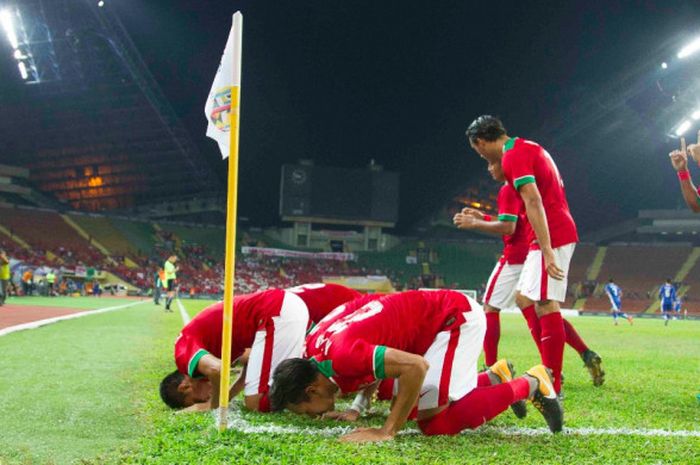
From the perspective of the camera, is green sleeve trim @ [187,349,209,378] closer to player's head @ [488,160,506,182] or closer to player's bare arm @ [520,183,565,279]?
player's bare arm @ [520,183,565,279]

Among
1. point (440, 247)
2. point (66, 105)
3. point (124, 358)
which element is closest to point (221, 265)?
point (66, 105)

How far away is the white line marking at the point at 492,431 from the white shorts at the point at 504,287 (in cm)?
196

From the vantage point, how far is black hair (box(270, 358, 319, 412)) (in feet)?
11.1

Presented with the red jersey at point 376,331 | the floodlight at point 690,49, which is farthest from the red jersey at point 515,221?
the floodlight at point 690,49

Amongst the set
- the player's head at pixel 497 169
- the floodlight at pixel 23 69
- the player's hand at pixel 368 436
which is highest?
the floodlight at pixel 23 69

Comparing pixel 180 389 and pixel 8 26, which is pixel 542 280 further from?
A: pixel 8 26

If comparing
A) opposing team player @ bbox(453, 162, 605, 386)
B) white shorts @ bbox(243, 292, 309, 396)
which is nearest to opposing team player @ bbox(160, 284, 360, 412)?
white shorts @ bbox(243, 292, 309, 396)

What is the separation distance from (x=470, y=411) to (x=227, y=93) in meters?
2.41

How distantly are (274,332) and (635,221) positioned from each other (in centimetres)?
5749

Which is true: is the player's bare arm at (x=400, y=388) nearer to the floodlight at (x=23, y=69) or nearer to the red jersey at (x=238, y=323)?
the red jersey at (x=238, y=323)

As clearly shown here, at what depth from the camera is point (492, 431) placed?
3717 millimetres

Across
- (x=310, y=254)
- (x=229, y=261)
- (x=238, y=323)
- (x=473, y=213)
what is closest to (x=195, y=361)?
(x=238, y=323)

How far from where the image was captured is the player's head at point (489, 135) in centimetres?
477

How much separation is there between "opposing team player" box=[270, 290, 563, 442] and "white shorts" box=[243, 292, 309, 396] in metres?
0.48
